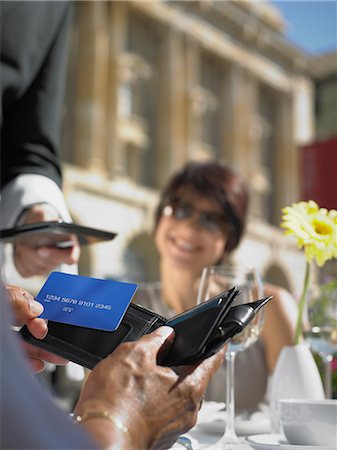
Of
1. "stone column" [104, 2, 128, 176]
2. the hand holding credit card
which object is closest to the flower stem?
the hand holding credit card

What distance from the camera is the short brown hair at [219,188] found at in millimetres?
2582

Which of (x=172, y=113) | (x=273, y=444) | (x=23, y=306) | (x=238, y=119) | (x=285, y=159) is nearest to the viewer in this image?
(x=23, y=306)

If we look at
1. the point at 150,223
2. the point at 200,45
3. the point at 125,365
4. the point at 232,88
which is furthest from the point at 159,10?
the point at 125,365

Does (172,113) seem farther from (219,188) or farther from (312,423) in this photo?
(312,423)

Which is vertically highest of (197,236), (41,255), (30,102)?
(30,102)

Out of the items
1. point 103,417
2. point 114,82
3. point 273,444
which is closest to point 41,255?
point 273,444

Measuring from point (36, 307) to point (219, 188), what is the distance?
69.1 inches

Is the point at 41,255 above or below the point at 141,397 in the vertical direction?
above

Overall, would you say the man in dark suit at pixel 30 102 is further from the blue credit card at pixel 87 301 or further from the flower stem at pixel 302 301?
the blue credit card at pixel 87 301

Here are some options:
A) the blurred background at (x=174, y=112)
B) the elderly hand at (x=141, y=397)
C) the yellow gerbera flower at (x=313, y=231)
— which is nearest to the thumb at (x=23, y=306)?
the elderly hand at (x=141, y=397)

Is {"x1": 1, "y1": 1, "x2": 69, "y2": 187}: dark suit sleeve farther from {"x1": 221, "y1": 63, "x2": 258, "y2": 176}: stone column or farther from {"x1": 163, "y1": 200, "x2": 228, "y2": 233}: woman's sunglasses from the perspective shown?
{"x1": 221, "y1": 63, "x2": 258, "y2": 176}: stone column

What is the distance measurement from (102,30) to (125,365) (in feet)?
61.1

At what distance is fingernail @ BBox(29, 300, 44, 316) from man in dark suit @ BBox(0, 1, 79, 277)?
2.56ft

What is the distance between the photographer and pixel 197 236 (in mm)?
2627
